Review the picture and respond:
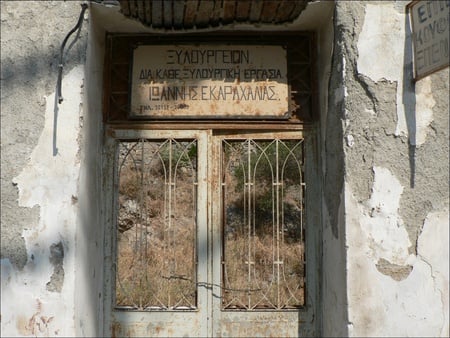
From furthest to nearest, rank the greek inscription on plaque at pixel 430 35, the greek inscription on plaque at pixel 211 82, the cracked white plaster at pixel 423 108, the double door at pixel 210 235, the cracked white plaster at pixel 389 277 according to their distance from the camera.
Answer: the greek inscription on plaque at pixel 211 82 < the double door at pixel 210 235 < the cracked white plaster at pixel 423 108 < the cracked white plaster at pixel 389 277 < the greek inscription on plaque at pixel 430 35

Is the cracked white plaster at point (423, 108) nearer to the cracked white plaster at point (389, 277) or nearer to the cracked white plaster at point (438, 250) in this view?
the cracked white plaster at point (389, 277)

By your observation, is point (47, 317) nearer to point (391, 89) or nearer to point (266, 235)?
point (266, 235)

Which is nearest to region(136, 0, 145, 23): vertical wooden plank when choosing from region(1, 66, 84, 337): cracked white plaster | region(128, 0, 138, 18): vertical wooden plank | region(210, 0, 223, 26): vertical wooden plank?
region(128, 0, 138, 18): vertical wooden plank

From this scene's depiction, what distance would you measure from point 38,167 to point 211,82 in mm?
1132

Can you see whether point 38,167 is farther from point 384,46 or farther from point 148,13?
point 384,46

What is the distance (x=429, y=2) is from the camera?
311 centimetres

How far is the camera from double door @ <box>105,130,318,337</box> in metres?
3.69

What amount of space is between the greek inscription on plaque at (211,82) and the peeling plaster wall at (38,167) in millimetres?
520

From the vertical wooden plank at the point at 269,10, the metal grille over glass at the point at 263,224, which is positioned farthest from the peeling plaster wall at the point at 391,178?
the metal grille over glass at the point at 263,224

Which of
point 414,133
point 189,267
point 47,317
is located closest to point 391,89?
point 414,133

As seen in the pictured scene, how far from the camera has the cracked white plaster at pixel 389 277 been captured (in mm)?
3164

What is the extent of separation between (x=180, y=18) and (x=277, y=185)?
1110mm

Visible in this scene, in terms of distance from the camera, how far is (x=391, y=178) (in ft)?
10.7

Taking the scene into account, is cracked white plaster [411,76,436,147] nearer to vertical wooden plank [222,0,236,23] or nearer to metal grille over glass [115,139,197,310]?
vertical wooden plank [222,0,236,23]
